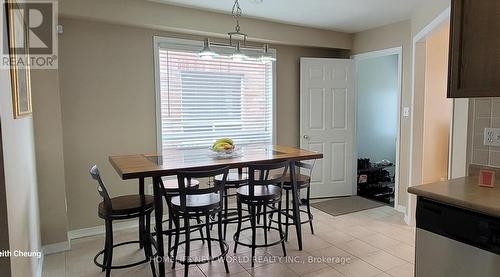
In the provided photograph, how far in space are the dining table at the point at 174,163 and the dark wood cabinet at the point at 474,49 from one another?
4.38 ft

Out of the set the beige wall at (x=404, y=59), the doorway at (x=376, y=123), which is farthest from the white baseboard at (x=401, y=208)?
the doorway at (x=376, y=123)

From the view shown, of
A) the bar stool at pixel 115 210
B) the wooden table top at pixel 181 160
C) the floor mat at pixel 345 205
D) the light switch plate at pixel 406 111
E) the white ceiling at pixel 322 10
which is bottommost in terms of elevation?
the floor mat at pixel 345 205

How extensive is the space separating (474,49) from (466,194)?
2.88 feet

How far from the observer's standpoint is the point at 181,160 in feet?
8.96

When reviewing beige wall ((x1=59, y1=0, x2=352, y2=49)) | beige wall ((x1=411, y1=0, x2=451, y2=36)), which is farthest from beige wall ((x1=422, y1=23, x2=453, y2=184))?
beige wall ((x1=59, y1=0, x2=352, y2=49))

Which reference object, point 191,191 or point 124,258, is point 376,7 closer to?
point 191,191

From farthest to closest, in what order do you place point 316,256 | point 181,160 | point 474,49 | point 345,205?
point 345,205
point 316,256
point 181,160
point 474,49

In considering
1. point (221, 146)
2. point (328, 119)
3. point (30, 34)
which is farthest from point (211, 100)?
point (30, 34)

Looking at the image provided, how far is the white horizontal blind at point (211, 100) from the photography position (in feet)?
12.8

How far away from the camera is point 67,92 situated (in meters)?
3.34

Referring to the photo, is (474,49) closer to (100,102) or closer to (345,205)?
(345,205)

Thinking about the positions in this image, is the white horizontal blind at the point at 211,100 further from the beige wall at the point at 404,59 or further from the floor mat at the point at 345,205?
the beige wall at the point at 404,59

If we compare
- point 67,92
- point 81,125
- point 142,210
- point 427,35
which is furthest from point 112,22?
point 427,35

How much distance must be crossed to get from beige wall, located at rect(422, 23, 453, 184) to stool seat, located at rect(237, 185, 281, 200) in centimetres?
192
